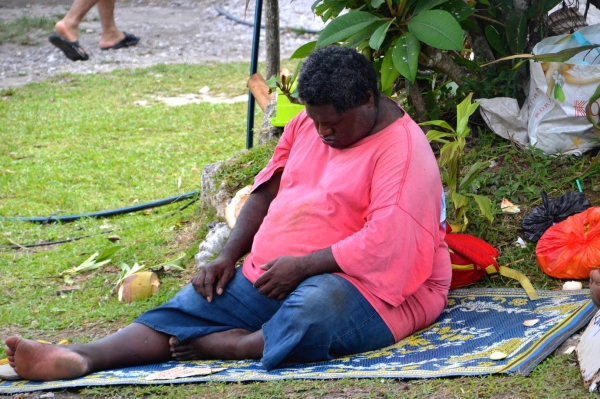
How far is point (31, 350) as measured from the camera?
8.55 feet

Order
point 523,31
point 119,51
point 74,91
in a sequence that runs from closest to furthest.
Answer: point 523,31
point 74,91
point 119,51

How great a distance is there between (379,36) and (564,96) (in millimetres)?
1041

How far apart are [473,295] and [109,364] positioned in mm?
1451

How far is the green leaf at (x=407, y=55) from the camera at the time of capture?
3275 mm

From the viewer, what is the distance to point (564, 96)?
11.9 ft

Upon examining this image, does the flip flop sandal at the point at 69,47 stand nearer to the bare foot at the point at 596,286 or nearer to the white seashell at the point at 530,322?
the white seashell at the point at 530,322

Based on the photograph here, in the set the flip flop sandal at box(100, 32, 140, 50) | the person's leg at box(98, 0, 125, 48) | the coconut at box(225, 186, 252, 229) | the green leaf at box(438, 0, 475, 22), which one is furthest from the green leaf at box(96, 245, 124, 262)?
the flip flop sandal at box(100, 32, 140, 50)

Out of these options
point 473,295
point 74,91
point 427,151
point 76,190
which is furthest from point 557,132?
point 74,91

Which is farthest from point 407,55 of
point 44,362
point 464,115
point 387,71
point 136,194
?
point 136,194

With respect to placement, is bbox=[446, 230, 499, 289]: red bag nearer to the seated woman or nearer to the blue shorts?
the seated woman

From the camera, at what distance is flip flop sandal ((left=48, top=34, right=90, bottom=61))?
8719 millimetres

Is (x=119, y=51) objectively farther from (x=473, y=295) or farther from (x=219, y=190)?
(x=473, y=295)

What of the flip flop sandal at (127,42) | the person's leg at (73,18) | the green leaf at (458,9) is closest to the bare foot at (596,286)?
the green leaf at (458,9)

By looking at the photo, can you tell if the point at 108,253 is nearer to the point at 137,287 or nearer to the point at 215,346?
the point at 137,287
